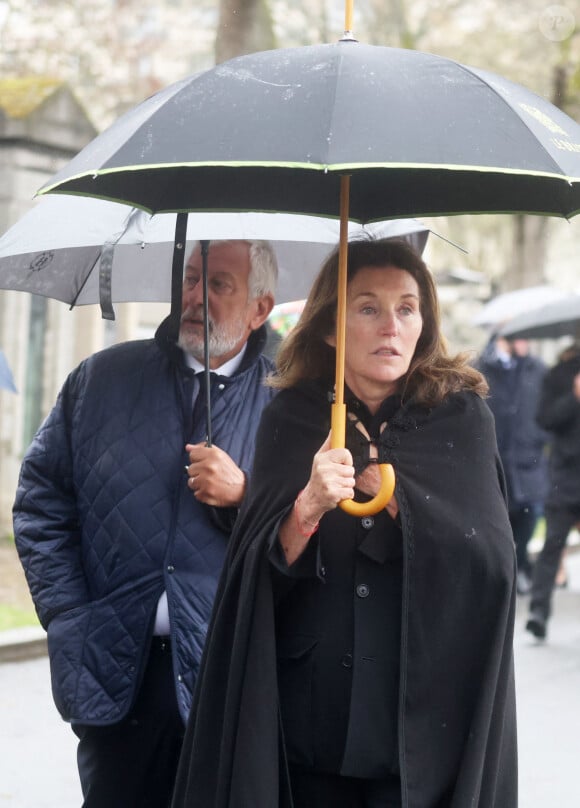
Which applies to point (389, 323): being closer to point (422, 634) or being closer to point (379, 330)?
point (379, 330)

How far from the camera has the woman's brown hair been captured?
10.7 ft

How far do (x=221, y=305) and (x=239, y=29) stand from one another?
23.6ft

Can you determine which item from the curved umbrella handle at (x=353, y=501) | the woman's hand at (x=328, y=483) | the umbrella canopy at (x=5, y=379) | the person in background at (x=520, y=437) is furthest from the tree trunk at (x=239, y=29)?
the woman's hand at (x=328, y=483)

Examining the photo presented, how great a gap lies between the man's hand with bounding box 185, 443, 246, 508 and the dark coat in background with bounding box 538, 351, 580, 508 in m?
6.42

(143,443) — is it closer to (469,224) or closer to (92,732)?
(92,732)

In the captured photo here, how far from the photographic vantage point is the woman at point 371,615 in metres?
3.00

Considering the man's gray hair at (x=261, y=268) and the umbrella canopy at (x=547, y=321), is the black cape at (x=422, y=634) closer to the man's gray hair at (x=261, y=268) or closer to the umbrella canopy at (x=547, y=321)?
the man's gray hair at (x=261, y=268)

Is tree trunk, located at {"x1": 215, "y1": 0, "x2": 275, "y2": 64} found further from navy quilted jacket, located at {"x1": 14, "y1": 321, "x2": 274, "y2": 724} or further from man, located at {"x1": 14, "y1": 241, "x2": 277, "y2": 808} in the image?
navy quilted jacket, located at {"x1": 14, "y1": 321, "x2": 274, "y2": 724}

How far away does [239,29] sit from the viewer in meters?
10.5

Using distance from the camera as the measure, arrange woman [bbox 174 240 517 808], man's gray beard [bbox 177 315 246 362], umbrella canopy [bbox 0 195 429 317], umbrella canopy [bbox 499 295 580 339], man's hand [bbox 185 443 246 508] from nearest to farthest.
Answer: woman [bbox 174 240 517 808] < man's hand [bbox 185 443 246 508] < man's gray beard [bbox 177 315 246 362] < umbrella canopy [bbox 0 195 429 317] < umbrella canopy [bbox 499 295 580 339]

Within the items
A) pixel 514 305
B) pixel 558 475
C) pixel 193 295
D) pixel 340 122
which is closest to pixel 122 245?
pixel 193 295

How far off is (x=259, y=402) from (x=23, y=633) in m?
4.82

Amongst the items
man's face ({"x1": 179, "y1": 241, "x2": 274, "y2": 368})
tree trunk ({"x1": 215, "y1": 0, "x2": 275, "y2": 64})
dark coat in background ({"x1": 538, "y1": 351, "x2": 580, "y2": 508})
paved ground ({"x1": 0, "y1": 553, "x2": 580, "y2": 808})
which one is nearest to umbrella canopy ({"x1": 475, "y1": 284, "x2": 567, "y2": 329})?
dark coat in background ({"x1": 538, "y1": 351, "x2": 580, "y2": 508})

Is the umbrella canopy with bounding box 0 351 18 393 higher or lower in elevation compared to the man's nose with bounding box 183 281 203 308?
lower
